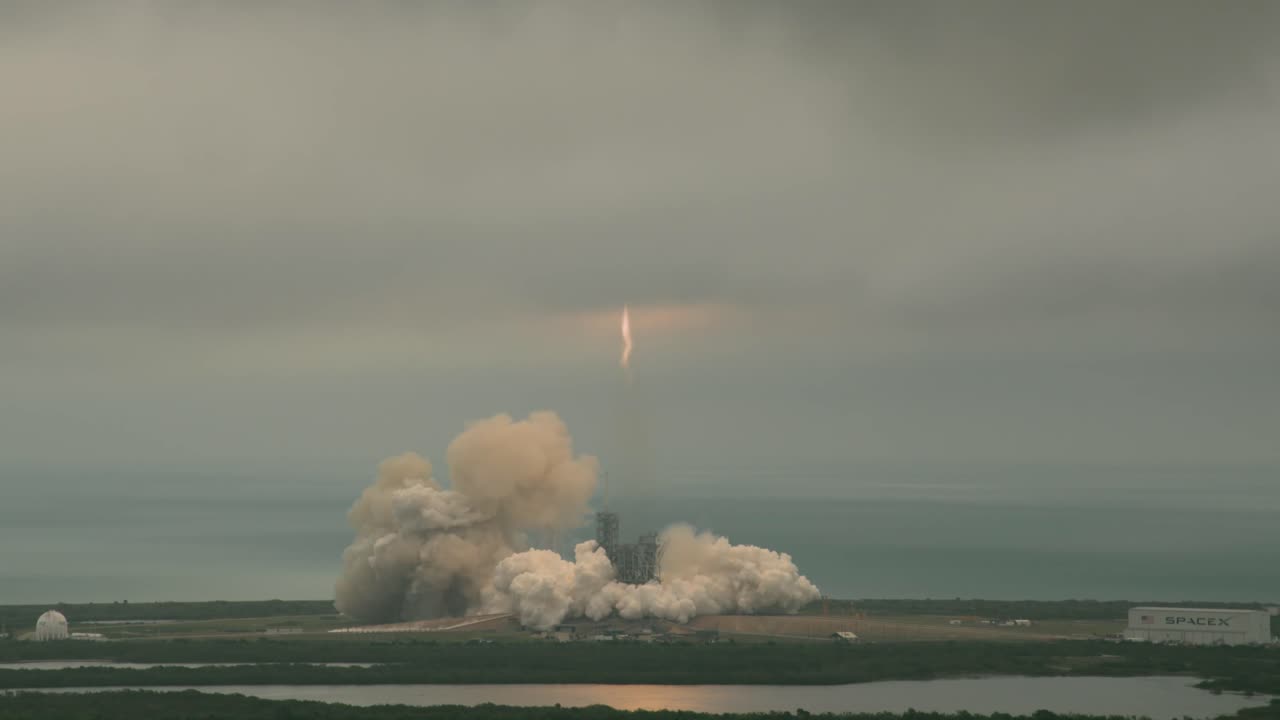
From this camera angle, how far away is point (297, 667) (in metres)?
120

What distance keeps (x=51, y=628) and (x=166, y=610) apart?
1329 inches

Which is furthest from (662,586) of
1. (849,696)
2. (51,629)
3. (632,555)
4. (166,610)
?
(166,610)

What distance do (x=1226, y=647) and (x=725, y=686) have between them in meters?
38.0

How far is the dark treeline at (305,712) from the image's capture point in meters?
96.5

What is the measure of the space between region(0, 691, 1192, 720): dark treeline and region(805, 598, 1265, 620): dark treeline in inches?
2395

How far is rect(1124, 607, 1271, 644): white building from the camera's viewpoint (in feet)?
441

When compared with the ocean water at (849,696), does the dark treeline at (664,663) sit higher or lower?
higher

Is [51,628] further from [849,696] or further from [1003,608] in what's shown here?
[1003,608]

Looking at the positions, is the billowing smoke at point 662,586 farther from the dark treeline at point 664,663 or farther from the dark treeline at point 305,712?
the dark treeline at point 305,712

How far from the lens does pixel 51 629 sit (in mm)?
138750

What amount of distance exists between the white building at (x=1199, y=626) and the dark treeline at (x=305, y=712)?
3994cm

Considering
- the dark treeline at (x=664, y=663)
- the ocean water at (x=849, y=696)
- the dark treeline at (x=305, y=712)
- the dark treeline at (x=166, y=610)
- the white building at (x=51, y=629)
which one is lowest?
the dark treeline at (x=305, y=712)

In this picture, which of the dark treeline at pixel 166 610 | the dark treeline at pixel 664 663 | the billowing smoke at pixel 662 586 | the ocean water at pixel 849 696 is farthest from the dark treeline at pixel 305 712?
the dark treeline at pixel 166 610

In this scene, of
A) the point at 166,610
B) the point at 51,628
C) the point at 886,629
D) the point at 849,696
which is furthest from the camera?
the point at 166,610
